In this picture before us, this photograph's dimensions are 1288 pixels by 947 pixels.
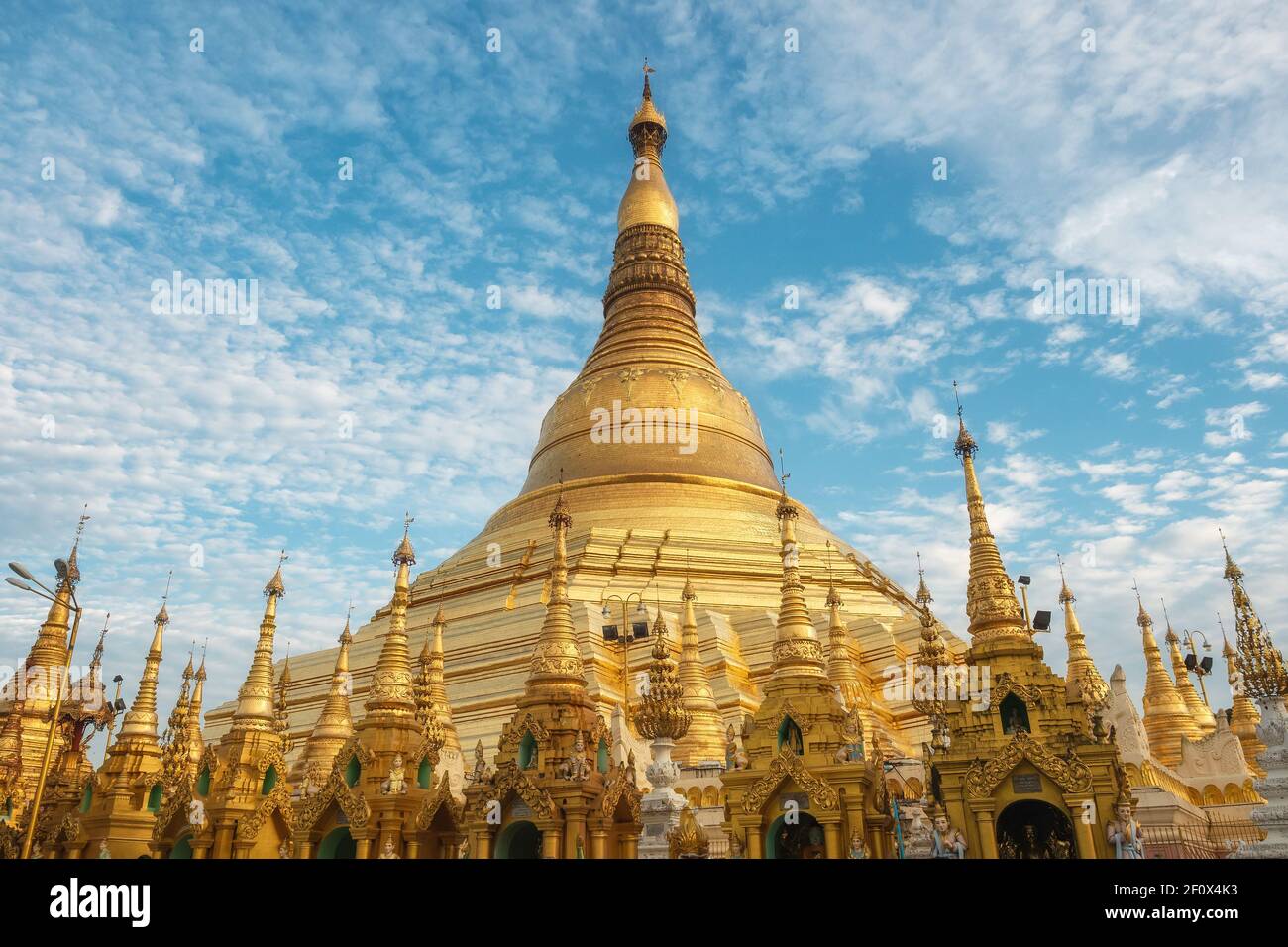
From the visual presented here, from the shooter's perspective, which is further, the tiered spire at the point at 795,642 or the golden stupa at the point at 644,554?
the golden stupa at the point at 644,554

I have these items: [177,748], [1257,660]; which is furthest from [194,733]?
[1257,660]

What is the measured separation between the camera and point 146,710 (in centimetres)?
2377

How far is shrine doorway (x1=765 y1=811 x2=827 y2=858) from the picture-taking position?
13.5 meters

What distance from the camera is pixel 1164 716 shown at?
2805 cm

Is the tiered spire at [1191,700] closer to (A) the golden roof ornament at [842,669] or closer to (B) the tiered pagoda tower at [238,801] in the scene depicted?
(A) the golden roof ornament at [842,669]

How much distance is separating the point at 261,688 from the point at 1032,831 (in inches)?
643

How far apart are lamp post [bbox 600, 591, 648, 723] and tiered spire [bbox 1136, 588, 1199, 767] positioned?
16.5m

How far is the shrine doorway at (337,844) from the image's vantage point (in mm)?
16219

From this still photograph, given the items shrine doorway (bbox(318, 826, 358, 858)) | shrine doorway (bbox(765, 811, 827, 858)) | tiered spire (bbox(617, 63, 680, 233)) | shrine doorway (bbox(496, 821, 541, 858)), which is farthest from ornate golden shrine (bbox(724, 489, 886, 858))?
tiered spire (bbox(617, 63, 680, 233))

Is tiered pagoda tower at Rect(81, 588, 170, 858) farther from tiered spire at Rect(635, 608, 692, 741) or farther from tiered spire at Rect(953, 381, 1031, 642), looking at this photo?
tiered spire at Rect(953, 381, 1031, 642)

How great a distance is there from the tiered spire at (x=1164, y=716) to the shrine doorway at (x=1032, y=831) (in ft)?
56.0

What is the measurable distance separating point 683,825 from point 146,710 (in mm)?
16880

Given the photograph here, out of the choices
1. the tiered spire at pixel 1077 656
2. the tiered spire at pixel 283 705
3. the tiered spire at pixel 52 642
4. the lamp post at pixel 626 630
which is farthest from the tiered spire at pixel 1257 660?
the tiered spire at pixel 52 642
